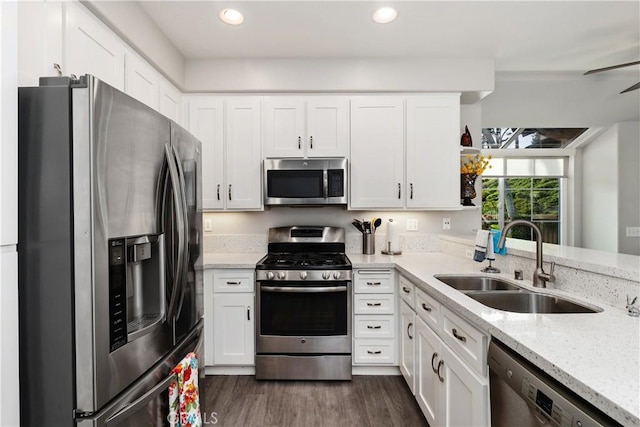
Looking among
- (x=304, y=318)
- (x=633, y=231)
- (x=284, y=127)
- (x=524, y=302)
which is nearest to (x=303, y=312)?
(x=304, y=318)

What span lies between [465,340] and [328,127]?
199 centimetres

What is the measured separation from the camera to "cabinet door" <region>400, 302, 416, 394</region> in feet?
6.57

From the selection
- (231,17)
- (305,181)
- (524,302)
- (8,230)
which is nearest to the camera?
(8,230)

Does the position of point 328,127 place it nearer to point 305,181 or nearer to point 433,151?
point 305,181

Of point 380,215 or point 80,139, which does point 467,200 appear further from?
point 80,139

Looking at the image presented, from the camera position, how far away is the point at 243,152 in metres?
2.66

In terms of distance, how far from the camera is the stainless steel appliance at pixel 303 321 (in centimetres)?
229

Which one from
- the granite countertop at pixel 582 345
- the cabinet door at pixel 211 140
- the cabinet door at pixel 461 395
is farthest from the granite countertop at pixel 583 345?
the cabinet door at pixel 211 140

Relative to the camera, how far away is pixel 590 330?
40.9 inches

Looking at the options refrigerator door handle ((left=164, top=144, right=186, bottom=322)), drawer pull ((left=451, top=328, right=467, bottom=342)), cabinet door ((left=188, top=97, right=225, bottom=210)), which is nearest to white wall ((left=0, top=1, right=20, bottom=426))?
refrigerator door handle ((left=164, top=144, right=186, bottom=322))

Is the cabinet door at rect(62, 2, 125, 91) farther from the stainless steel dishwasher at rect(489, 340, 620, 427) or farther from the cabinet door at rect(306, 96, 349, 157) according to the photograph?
the stainless steel dishwasher at rect(489, 340, 620, 427)

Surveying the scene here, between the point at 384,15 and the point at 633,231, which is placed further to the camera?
the point at 633,231

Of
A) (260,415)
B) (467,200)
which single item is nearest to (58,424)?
(260,415)

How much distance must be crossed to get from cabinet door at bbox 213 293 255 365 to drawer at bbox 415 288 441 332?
1271 millimetres
